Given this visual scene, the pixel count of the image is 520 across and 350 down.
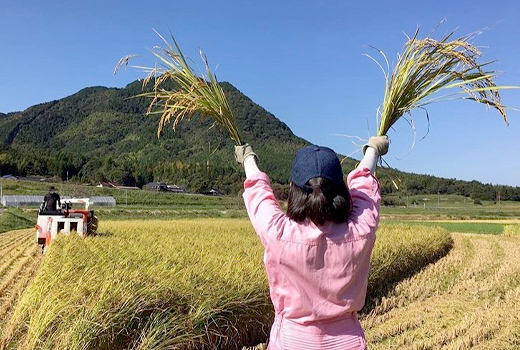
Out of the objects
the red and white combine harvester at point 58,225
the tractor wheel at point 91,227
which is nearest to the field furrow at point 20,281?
the red and white combine harvester at point 58,225

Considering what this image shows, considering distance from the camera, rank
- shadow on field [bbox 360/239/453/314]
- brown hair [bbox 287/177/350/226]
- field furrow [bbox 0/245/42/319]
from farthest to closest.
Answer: shadow on field [bbox 360/239/453/314], field furrow [bbox 0/245/42/319], brown hair [bbox 287/177/350/226]

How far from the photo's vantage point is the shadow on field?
8328 mm

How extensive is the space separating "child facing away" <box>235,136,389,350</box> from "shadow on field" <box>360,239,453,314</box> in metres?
5.91

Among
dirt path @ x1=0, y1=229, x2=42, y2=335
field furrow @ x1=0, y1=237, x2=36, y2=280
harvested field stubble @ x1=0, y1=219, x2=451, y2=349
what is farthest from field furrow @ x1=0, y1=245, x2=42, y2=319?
harvested field stubble @ x1=0, y1=219, x2=451, y2=349

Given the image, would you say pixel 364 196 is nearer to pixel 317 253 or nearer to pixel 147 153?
pixel 317 253

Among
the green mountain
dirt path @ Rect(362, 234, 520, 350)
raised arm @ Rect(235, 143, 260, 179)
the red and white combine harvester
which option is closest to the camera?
raised arm @ Rect(235, 143, 260, 179)

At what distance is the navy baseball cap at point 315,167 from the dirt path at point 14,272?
13.0 ft

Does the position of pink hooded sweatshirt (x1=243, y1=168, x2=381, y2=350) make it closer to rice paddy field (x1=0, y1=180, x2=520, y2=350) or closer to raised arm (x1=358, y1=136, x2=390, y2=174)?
raised arm (x1=358, y1=136, x2=390, y2=174)

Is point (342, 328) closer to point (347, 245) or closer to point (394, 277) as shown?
point (347, 245)

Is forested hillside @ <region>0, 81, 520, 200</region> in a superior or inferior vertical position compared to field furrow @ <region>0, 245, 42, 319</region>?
superior

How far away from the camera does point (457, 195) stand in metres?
94.6

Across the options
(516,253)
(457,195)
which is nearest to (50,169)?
(457,195)

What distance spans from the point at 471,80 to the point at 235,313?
11.2 ft

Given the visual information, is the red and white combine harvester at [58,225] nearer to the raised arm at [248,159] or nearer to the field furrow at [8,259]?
the field furrow at [8,259]
